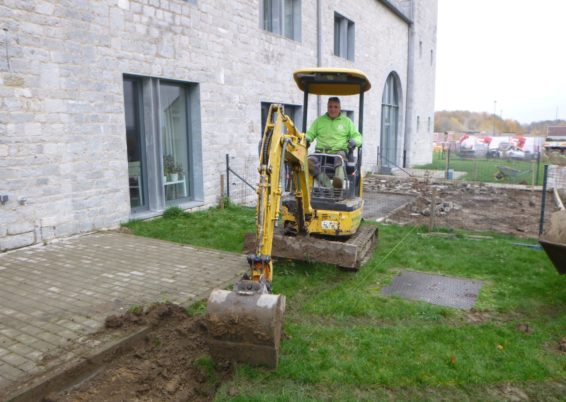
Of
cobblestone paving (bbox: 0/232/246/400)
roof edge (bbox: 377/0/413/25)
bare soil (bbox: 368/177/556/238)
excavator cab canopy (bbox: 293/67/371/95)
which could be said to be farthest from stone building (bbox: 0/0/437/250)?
roof edge (bbox: 377/0/413/25)

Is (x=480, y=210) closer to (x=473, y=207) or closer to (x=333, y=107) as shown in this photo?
(x=473, y=207)

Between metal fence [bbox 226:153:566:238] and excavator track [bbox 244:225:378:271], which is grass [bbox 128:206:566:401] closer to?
excavator track [bbox 244:225:378:271]

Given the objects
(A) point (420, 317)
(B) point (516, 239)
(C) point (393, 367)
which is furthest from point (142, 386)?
(B) point (516, 239)

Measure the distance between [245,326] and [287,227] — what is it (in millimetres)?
3298

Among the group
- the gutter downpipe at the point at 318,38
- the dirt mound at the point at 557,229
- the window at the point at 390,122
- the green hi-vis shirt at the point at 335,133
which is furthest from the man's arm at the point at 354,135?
the window at the point at 390,122

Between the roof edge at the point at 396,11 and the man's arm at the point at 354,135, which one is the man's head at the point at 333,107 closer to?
the man's arm at the point at 354,135

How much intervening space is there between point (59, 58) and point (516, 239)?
29.0 ft

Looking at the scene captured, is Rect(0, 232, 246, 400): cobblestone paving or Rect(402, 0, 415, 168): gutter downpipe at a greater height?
Rect(402, 0, 415, 168): gutter downpipe

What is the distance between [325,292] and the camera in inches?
234

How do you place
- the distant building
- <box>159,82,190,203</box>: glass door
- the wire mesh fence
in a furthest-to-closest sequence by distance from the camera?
the distant building, the wire mesh fence, <box>159,82,190,203</box>: glass door

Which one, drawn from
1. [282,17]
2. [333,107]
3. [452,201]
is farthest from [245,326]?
[282,17]

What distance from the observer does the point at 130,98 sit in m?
9.36

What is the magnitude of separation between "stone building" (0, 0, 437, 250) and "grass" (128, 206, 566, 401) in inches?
117

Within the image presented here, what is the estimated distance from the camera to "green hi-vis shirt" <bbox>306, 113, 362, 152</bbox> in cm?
715
